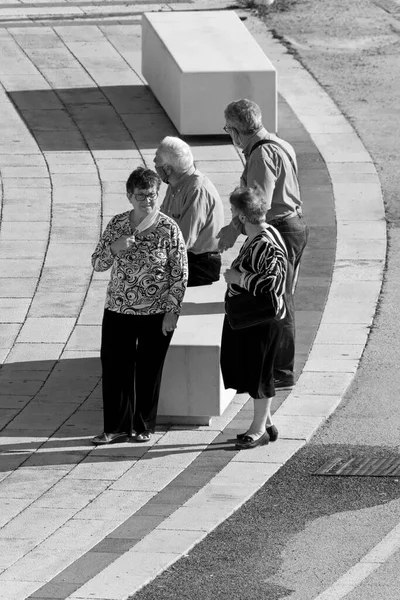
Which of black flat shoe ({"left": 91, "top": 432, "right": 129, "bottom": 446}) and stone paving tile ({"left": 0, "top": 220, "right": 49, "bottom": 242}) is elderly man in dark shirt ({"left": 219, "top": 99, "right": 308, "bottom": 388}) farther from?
stone paving tile ({"left": 0, "top": 220, "right": 49, "bottom": 242})

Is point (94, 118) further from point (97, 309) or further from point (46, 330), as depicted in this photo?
point (46, 330)

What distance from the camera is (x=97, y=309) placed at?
37.5 feet

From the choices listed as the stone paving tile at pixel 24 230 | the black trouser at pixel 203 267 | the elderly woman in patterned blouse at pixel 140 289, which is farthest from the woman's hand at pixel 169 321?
the stone paving tile at pixel 24 230

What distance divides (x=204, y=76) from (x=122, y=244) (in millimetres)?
6890

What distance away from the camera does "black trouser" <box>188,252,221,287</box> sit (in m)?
9.90

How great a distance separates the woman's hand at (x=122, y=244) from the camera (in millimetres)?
8836

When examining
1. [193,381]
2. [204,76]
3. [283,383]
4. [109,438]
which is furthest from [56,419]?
[204,76]

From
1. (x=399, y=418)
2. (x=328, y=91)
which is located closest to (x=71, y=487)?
(x=399, y=418)

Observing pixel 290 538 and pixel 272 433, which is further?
pixel 272 433

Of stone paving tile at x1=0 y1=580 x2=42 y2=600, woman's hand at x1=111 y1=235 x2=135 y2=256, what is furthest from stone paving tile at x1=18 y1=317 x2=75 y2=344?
stone paving tile at x1=0 y1=580 x2=42 y2=600

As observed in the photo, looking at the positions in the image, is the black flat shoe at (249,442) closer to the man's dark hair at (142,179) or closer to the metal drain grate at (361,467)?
the metal drain grate at (361,467)

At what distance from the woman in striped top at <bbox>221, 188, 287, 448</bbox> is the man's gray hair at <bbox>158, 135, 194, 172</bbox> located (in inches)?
31.5

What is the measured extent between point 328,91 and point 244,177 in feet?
26.1

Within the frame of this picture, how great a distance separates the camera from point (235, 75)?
50.2 ft
